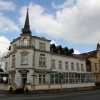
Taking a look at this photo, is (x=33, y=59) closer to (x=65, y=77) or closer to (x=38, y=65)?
(x=38, y=65)

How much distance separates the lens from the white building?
82.7 feet

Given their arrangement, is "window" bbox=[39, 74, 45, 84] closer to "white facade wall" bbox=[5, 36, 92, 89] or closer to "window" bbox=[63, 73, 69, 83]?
"white facade wall" bbox=[5, 36, 92, 89]

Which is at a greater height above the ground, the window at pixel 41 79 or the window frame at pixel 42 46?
the window frame at pixel 42 46

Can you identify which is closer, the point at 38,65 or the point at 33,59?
the point at 33,59

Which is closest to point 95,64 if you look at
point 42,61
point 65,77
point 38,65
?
point 65,77

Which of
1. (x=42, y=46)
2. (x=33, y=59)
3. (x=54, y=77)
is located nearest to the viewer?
(x=33, y=59)

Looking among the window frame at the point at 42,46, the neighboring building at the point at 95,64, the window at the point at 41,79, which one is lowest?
the window at the point at 41,79

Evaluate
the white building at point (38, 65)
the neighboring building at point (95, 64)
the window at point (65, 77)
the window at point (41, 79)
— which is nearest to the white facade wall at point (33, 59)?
the white building at point (38, 65)

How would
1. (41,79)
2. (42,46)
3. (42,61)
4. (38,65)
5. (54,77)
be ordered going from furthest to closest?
(54,77)
(42,46)
(42,61)
(41,79)
(38,65)

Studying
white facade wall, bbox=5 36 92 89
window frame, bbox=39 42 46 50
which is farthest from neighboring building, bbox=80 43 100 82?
window frame, bbox=39 42 46 50

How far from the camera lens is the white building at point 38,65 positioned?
25.2 metres

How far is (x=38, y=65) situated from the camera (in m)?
27.3

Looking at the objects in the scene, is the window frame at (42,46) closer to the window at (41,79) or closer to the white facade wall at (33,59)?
the white facade wall at (33,59)

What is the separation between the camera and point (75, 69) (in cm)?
3556
